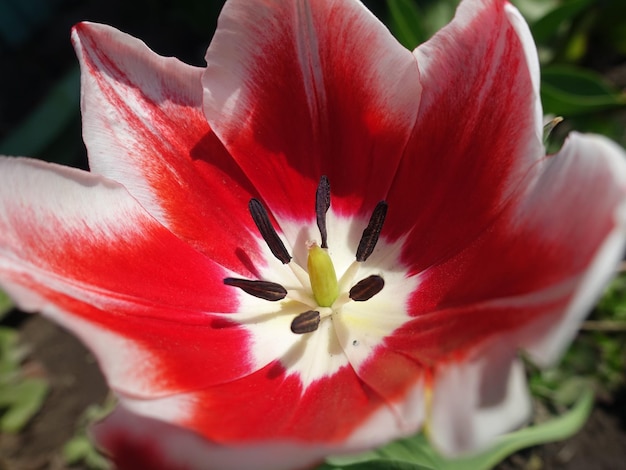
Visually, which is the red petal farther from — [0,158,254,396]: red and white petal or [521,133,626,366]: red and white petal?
[0,158,254,396]: red and white petal

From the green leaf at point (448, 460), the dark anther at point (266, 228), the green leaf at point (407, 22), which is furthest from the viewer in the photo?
the green leaf at point (407, 22)

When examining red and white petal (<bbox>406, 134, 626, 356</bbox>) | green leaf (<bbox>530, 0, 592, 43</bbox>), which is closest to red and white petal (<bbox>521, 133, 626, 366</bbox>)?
red and white petal (<bbox>406, 134, 626, 356</bbox>)

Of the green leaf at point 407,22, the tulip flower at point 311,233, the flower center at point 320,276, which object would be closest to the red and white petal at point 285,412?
the tulip flower at point 311,233

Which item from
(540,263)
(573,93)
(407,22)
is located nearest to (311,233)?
(540,263)

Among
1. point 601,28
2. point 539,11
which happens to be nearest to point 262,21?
point 539,11

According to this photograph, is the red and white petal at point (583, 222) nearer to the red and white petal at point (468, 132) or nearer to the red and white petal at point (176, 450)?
the red and white petal at point (468, 132)
